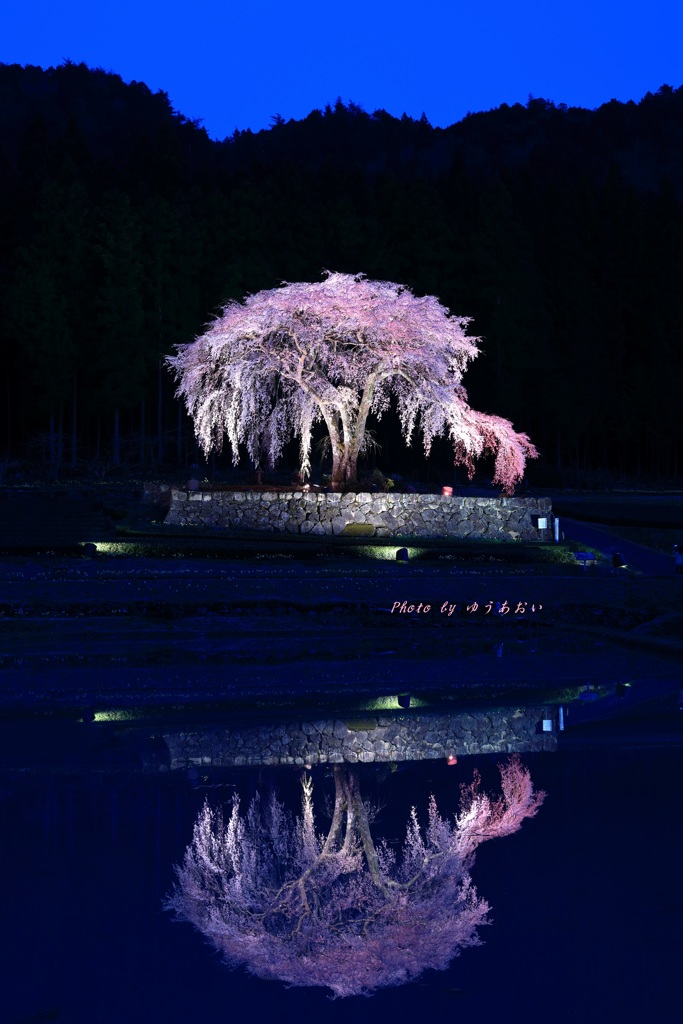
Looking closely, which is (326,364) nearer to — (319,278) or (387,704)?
(319,278)

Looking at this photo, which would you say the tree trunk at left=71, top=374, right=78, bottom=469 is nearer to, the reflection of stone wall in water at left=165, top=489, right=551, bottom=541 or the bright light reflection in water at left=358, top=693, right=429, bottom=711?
the reflection of stone wall in water at left=165, top=489, right=551, bottom=541

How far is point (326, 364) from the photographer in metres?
37.2

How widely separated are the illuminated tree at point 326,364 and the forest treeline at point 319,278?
10.8 meters

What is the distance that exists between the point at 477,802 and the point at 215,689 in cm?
677

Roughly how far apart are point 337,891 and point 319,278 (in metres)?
52.4

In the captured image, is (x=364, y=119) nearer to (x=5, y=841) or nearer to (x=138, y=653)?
(x=138, y=653)

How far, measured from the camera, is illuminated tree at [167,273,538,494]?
35.9 metres

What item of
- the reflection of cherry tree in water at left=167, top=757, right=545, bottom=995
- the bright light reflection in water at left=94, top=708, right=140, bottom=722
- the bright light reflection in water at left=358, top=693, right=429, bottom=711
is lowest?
the bright light reflection in water at left=358, top=693, right=429, bottom=711

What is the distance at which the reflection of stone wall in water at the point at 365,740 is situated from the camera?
10.6 m

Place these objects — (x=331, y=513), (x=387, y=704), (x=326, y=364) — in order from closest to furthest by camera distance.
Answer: (x=387, y=704) < (x=331, y=513) < (x=326, y=364)

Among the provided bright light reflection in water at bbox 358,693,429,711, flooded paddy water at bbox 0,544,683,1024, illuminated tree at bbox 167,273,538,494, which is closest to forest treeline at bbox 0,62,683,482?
illuminated tree at bbox 167,273,538,494

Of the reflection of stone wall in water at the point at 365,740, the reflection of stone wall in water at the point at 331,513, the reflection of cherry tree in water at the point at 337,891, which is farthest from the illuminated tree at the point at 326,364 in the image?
the reflection of cherry tree in water at the point at 337,891

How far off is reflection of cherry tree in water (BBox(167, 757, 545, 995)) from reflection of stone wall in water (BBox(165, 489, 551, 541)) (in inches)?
1019

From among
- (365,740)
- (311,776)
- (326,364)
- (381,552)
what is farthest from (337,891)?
(326,364)
